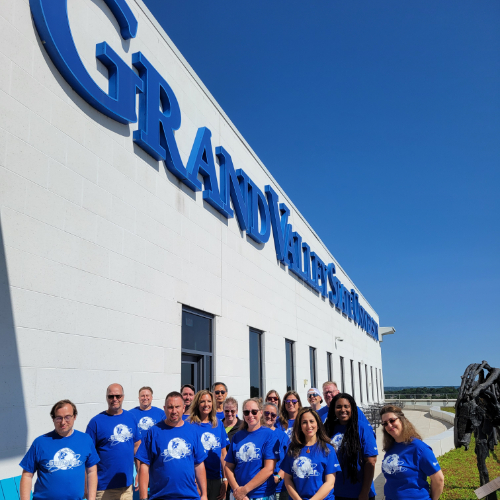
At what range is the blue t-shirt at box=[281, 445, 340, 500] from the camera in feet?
15.3

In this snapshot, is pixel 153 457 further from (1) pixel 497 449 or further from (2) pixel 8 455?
(1) pixel 497 449

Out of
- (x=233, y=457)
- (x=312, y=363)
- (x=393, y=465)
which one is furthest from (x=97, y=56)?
(x=312, y=363)

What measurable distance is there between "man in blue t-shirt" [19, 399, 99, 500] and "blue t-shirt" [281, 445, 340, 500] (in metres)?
1.99

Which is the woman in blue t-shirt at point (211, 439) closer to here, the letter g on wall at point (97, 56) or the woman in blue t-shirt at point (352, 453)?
the woman in blue t-shirt at point (352, 453)

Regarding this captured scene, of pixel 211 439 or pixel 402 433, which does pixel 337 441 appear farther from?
pixel 211 439

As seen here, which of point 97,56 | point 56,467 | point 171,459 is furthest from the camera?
point 97,56

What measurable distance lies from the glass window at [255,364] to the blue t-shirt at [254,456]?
7892 mm

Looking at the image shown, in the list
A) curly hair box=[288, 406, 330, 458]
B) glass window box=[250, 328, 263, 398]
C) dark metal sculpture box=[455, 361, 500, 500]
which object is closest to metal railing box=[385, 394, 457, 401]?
glass window box=[250, 328, 263, 398]

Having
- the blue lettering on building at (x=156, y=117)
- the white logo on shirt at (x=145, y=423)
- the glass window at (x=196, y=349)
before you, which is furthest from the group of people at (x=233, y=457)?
the blue lettering on building at (x=156, y=117)

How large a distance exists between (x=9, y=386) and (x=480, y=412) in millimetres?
6739

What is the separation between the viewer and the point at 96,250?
7.30 m

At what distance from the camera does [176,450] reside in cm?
499

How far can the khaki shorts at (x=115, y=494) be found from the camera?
5789mm

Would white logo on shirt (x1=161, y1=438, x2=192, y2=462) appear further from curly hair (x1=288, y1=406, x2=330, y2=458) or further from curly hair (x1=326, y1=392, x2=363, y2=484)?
curly hair (x1=326, y1=392, x2=363, y2=484)
